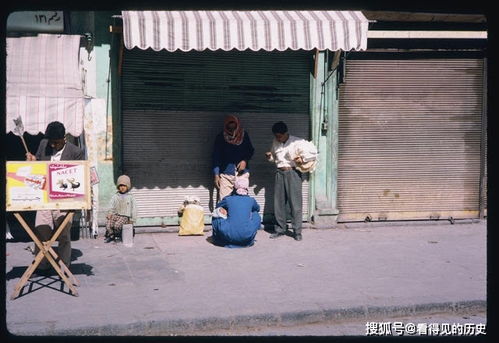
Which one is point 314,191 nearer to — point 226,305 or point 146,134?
point 146,134

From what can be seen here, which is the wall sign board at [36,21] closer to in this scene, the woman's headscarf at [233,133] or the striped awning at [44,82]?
the striped awning at [44,82]

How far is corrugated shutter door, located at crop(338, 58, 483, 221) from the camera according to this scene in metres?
10.9

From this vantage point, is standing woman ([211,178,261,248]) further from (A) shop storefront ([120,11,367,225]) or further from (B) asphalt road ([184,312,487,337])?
(B) asphalt road ([184,312,487,337])

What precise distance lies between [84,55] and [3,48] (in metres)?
4.49

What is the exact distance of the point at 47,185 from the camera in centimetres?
669

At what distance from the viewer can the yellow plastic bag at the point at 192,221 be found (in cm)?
999

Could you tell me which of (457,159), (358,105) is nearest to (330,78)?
(358,105)

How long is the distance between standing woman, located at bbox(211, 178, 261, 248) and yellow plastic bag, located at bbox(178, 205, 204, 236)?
2.34ft

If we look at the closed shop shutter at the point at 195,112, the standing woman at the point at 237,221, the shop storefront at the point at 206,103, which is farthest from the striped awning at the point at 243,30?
the standing woman at the point at 237,221

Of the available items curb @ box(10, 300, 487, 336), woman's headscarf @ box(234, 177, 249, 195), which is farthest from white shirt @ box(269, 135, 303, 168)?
curb @ box(10, 300, 487, 336)

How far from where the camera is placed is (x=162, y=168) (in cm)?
1019

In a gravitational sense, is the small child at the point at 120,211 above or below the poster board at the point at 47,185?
below

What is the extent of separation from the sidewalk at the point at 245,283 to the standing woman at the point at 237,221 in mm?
209

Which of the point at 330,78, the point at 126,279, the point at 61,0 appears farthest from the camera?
the point at 330,78
